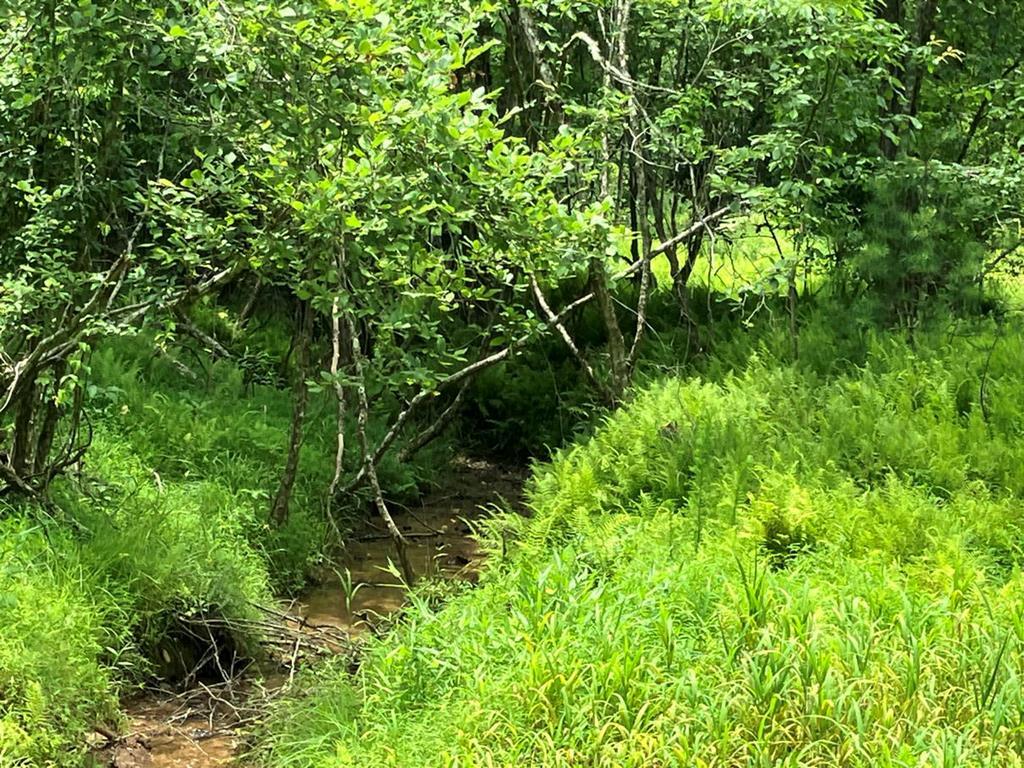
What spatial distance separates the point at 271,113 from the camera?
4.26 metres

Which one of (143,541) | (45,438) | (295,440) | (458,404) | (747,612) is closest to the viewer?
(747,612)

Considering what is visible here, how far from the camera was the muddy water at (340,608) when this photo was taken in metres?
4.72

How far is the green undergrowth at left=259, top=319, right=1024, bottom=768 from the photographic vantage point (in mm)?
3418

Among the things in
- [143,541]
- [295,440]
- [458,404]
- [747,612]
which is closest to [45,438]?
[143,541]

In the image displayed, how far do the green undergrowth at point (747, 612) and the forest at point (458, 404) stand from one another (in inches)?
0.9

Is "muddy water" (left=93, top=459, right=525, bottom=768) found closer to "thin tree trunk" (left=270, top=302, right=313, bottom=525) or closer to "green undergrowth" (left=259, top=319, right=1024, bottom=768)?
"green undergrowth" (left=259, top=319, right=1024, bottom=768)

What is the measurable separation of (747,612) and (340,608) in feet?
11.0

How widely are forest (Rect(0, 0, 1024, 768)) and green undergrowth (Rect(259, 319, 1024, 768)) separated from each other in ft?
0.08

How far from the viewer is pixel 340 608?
6559 millimetres

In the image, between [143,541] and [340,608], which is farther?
[340,608]

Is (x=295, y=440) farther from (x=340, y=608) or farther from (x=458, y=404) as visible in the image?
(x=458, y=404)

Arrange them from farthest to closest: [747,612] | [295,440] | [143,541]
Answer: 1. [295,440]
2. [143,541]
3. [747,612]

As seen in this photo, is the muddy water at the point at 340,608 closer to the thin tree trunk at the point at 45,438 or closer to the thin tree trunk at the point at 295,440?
the thin tree trunk at the point at 295,440

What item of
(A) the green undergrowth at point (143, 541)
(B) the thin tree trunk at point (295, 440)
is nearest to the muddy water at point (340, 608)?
(A) the green undergrowth at point (143, 541)
